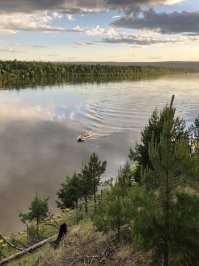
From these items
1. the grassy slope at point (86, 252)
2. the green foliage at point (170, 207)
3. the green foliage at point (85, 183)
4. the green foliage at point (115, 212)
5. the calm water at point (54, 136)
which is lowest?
the calm water at point (54, 136)

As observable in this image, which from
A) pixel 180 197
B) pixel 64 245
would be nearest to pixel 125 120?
pixel 64 245

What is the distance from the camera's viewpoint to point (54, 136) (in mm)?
72750

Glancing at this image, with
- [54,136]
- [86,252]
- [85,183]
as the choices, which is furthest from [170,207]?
[54,136]

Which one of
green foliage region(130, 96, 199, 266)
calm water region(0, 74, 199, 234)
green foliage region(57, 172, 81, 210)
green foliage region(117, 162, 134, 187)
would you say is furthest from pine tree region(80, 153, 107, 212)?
green foliage region(130, 96, 199, 266)

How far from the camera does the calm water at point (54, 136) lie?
147 ft

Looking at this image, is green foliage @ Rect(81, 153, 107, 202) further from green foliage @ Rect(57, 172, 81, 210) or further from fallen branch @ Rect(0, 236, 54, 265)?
fallen branch @ Rect(0, 236, 54, 265)

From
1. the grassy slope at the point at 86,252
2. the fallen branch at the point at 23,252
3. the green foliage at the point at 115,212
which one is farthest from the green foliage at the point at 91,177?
the green foliage at the point at 115,212

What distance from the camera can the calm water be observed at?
44.9m

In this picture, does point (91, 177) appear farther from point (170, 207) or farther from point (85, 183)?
point (170, 207)

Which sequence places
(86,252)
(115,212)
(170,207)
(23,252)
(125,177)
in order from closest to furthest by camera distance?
(170,207) < (115,212) < (86,252) < (23,252) < (125,177)

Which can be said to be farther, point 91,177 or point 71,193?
point 71,193

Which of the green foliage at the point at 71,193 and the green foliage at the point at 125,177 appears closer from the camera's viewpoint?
the green foliage at the point at 125,177

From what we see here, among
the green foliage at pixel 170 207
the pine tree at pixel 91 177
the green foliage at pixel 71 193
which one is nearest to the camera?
the green foliage at pixel 170 207

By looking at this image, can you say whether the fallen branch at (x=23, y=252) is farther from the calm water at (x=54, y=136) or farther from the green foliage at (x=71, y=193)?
the calm water at (x=54, y=136)
